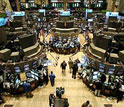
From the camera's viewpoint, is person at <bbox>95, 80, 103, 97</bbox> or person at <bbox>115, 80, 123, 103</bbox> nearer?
person at <bbox>115, 80, 123, 103</bbox>

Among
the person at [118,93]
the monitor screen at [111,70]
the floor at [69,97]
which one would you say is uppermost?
the monitor screen at [111,70]

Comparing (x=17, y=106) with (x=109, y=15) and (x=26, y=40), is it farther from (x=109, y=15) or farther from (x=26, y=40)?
(x=109, y=15)

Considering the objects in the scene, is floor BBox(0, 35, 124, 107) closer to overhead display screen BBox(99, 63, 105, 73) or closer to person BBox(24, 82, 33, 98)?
person BBox(24, 82, 33, 98)

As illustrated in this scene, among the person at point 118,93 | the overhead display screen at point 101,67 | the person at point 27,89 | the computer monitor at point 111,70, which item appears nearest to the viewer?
the person at point 118,93

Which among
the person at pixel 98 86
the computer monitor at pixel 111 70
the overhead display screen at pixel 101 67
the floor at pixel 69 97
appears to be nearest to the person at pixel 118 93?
the floor at pixel 69 97

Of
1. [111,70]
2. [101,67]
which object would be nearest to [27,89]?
[101,67]

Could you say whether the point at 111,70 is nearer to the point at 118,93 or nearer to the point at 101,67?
the point at 101,67

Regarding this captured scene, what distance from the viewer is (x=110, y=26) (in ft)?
59.0

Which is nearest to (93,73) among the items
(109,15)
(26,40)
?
(26,40)

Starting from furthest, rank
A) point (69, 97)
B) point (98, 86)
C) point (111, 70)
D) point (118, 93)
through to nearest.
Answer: point (111, 70)
point (69, 97)
point (98, 86)
point (118, 93)

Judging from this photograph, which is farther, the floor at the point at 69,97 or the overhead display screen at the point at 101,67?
the overhead display screen at the point at 101,67

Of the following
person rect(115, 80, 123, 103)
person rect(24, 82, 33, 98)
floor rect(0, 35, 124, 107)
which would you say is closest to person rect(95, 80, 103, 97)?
floor rect(0, 35, 124, 107)

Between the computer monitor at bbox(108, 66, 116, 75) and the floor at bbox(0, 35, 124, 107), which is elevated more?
the computer monitor at bbox(108, 66, 116, 75)

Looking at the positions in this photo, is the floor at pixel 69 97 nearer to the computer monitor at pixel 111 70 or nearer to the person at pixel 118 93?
the person at pixel 118 93
